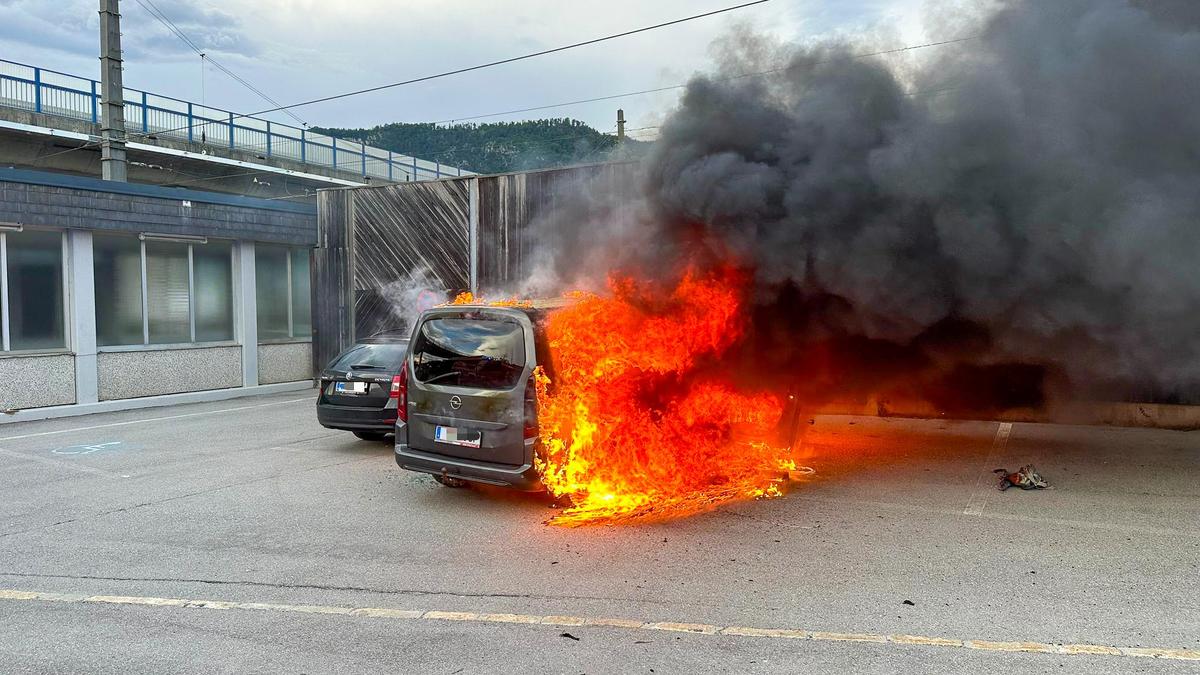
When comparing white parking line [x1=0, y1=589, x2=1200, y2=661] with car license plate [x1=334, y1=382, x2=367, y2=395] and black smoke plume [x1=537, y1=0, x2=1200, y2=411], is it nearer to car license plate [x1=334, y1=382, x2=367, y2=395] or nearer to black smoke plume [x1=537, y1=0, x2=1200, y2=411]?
black smoke plume [x1=537, y1=0, x2=1200, y2=411]

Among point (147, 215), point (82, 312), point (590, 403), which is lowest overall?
point (590, 403)

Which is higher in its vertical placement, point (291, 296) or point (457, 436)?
point (291, 296)

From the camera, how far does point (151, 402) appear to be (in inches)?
553

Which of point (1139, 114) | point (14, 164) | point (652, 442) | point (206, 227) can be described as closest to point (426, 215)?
point (206, 227)

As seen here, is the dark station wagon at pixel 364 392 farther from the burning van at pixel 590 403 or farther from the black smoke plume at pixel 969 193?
the black smoke plume at pixel 969 193

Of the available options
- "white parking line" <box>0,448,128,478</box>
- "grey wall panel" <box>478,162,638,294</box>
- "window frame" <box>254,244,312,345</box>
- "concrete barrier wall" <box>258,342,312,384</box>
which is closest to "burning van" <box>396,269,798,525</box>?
"white parking line" <box>0,448,128,478</box>

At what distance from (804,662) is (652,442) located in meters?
3.16

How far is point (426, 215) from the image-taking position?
47.7 feet

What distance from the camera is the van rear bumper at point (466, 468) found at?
6020 mm

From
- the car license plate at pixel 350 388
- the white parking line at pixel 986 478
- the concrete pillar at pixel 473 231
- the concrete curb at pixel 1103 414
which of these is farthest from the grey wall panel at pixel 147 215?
the white parking line at pixel 986 478

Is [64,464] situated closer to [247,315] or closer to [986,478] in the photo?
[247,315]

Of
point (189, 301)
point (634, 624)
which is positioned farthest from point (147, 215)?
point (634, 624)

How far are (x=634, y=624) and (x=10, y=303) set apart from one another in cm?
1306

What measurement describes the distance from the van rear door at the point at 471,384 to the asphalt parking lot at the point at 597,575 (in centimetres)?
60
